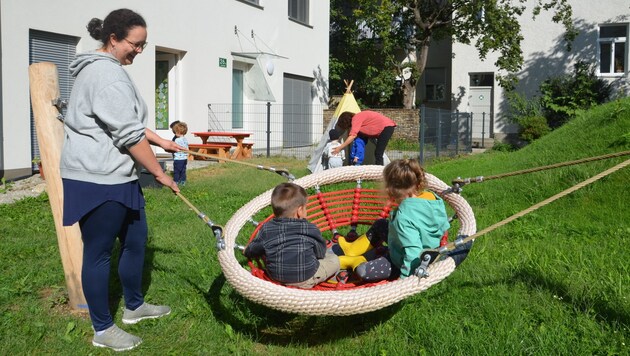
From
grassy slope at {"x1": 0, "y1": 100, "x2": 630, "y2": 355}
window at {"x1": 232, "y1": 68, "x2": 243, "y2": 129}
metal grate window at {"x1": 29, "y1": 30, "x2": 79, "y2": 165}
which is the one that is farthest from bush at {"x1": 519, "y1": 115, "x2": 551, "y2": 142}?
metal grate window at {"x1": 29, "y1": 30, "x2": 79, "y2": 165}

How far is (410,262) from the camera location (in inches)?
148

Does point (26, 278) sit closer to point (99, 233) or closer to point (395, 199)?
point (99, 233)

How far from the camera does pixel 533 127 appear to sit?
20.0m

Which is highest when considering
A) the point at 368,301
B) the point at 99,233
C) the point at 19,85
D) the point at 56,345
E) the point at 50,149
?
the point at 19,85

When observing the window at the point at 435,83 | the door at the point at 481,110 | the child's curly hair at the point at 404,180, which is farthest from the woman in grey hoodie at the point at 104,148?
the window at the point at 435,83

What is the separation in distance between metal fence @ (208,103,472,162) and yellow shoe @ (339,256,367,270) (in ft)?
35.0

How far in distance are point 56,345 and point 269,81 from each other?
15.4m

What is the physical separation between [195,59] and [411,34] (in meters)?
11.5

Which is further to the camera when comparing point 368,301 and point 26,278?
point 26,278

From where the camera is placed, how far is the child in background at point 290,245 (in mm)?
3721

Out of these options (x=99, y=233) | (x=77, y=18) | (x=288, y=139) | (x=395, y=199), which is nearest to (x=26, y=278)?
Result: (x=99, y=233)

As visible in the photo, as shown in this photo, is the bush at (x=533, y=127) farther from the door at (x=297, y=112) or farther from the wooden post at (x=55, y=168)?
the wooden post at (x=55, y=168)

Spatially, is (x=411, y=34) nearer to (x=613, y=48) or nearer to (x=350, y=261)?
(x=613, y=48)

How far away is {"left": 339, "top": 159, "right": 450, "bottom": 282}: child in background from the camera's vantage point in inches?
150
